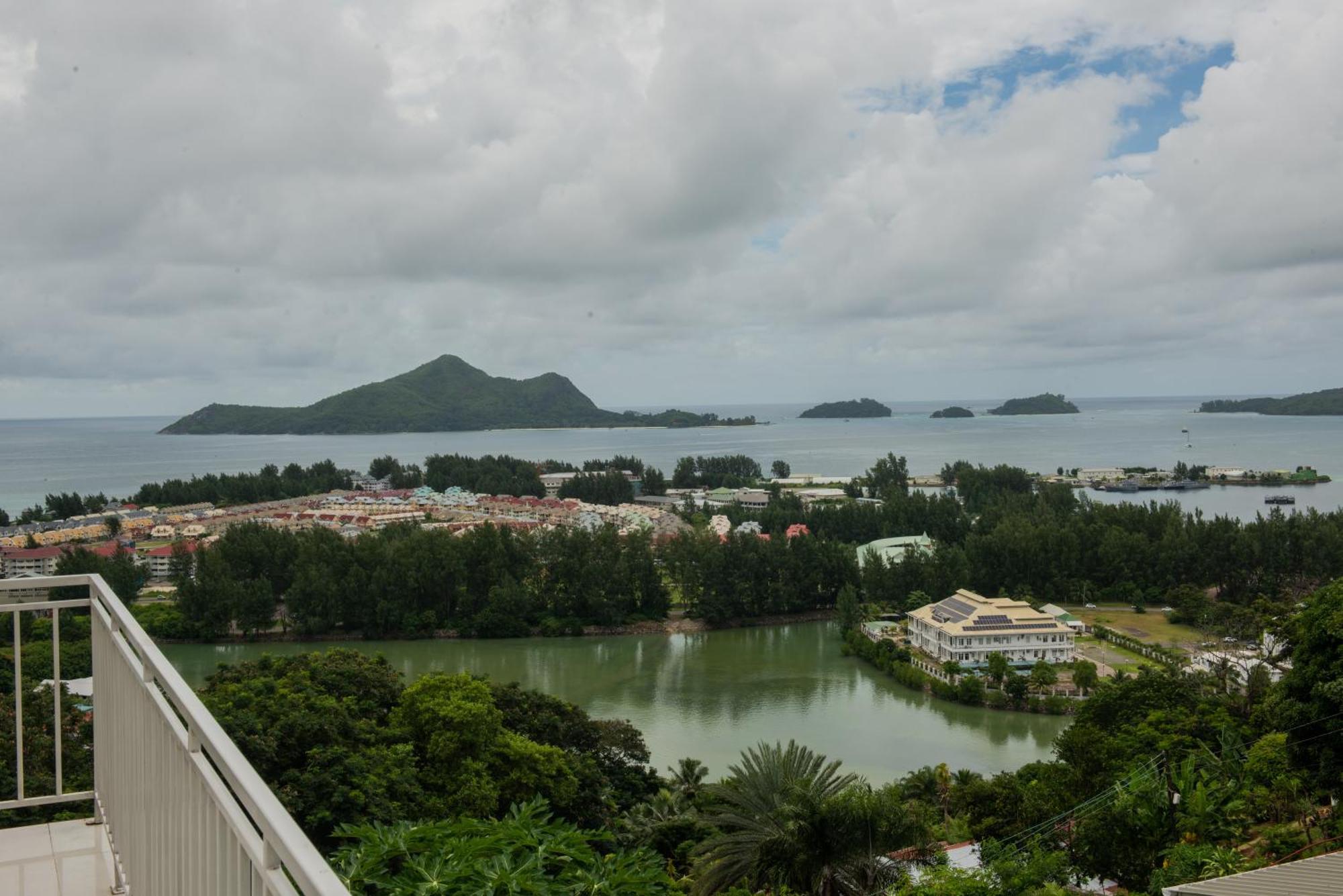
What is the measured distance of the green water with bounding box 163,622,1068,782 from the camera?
37.6 ft

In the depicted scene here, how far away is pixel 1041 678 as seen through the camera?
13.3m

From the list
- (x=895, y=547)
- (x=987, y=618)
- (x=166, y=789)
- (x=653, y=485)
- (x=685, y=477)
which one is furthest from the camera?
(x=685, y=477)

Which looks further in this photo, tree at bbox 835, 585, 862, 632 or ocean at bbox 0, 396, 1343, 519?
ocean at bbox 0, 396, 1343, 519

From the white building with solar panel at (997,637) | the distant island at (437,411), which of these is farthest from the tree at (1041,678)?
the distant island at (437,411)

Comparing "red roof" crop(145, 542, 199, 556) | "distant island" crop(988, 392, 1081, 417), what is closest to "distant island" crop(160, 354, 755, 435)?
"distant island" crop(988, 392, 1081, 417)

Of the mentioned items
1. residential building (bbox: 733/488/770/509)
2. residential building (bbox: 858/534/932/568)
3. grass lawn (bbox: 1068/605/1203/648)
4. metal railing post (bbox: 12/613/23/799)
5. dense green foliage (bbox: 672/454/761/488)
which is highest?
metal railing post (bbox: 12/613/23/799)

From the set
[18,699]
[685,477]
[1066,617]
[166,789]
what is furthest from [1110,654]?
[685,477]

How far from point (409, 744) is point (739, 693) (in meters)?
7.14

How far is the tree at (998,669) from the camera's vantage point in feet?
45.3

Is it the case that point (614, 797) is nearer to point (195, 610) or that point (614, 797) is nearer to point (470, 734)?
point (470, 734)

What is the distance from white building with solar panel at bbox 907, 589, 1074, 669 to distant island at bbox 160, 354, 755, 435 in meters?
82.0

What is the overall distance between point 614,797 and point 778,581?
10998 millimetres

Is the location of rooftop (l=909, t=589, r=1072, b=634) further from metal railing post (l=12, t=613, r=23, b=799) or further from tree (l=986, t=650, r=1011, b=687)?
metal railing post (l=12, t=613, r=23, b=799)

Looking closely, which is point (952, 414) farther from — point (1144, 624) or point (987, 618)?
point (987, 618)
